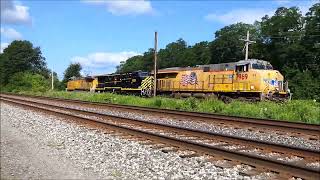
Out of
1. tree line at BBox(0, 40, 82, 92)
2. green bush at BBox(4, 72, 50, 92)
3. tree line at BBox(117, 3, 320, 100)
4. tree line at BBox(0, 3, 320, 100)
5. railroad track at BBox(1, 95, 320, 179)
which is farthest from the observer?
tree line at BBox(0, 40, 82, 92)

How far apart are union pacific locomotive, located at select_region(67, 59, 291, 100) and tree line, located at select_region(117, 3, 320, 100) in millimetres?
18235

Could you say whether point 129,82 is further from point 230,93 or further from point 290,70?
point 290,70

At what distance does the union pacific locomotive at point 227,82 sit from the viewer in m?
27.1

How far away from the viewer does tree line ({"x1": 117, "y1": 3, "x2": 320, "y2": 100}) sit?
5285 centimetres

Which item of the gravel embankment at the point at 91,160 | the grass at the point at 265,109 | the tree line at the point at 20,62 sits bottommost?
the gravel embankment at the point at 91,160

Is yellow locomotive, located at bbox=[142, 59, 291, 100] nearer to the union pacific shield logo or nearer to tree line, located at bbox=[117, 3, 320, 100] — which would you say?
the union pacific shield logo

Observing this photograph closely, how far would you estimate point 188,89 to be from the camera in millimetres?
33812

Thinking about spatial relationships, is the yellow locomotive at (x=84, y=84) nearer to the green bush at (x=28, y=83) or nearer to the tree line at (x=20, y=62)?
the green bush at (x=28, y=83)

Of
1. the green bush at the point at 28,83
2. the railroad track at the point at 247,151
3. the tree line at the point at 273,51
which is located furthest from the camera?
the green bush at the point at 28,83

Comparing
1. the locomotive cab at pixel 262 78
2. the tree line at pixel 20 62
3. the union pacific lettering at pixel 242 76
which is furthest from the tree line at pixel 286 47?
the tree line at pixel 20 62

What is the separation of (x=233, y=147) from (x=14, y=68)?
9251 centimetres

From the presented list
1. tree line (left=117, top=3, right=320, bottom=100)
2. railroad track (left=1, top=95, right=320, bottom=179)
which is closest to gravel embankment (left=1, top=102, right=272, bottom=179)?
railroad track (left=1, top=95, right=320, bottom=179)

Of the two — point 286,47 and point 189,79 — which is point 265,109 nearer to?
point 189,79

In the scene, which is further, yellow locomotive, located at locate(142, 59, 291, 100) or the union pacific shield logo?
the union pacific shield logo
